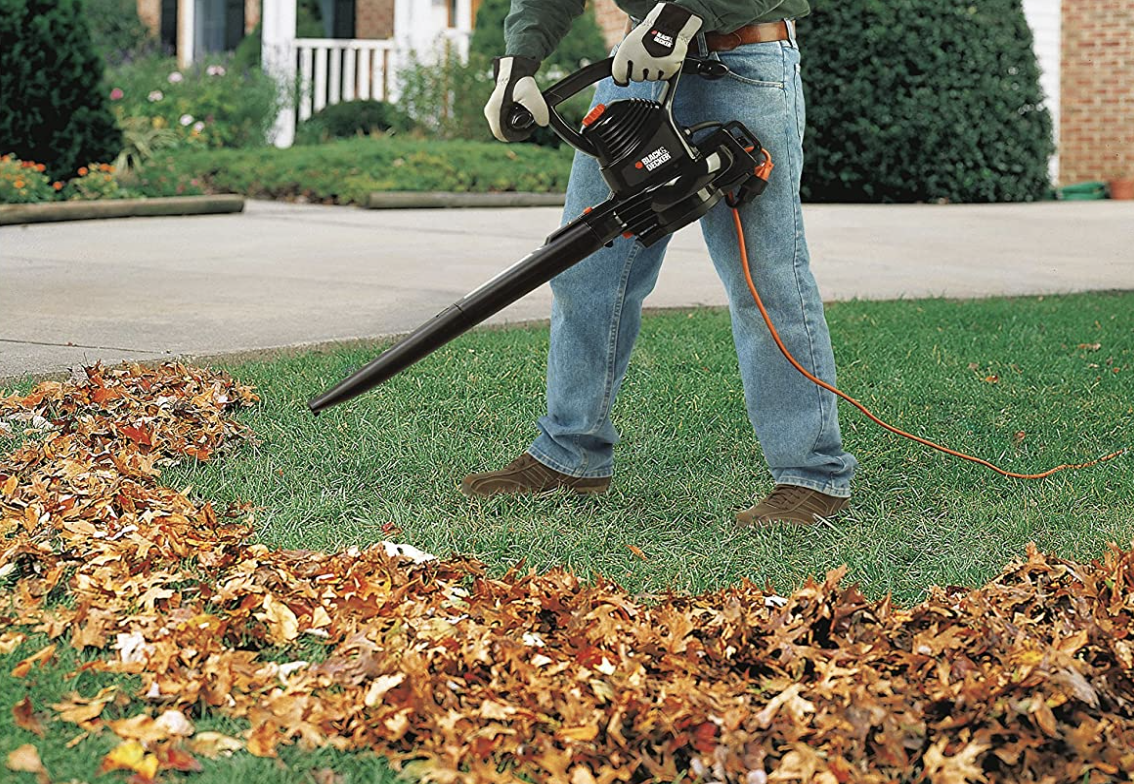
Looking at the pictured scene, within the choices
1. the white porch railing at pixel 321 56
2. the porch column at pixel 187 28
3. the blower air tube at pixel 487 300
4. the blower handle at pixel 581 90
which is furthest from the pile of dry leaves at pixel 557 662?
the porch column at pixel 187 28

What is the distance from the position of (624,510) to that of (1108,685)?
136cm

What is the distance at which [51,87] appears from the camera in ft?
32.9

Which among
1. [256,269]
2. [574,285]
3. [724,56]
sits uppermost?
[724,56]

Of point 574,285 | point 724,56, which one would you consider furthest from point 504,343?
point 724,56

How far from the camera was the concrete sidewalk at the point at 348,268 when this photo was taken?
16.9 feet

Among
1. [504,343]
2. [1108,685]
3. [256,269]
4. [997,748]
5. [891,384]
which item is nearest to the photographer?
[997,748]

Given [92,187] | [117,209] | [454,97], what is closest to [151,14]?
[454,97]

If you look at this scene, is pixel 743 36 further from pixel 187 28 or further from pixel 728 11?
pixel 187 28

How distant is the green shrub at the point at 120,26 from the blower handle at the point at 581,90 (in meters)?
17.2

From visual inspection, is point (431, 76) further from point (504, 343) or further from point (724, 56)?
point (724, 56)

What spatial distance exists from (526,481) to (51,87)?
25.4 feet

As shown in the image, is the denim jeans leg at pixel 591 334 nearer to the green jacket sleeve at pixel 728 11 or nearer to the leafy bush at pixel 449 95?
the green jacket sleeve at pixel 728 11

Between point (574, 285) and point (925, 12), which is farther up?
point (925, 12)

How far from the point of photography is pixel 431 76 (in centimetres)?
1327
